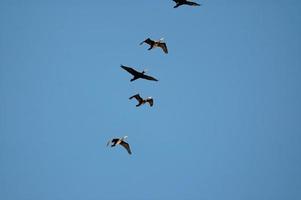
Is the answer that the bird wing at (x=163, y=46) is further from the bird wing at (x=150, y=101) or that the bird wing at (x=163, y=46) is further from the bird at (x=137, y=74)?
Answer: the bird wing at (x=150, y=101)

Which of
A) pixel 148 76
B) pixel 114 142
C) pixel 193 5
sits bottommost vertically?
pixel 114 142

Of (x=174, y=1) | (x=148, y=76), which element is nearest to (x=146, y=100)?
(x=148, y=76)

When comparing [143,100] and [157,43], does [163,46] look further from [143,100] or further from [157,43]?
[143,100]

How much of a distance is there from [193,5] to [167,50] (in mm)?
5405

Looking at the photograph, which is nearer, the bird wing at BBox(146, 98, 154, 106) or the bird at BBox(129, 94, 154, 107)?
the bird at BBox(129, 94, 154, 107)

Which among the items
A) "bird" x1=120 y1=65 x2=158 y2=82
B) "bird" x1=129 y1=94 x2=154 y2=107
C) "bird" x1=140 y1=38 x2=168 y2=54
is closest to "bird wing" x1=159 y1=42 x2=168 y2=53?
"bird" x1=140 y1=38 x2=168 y2=54

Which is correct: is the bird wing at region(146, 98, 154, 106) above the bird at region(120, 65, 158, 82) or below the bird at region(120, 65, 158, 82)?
above

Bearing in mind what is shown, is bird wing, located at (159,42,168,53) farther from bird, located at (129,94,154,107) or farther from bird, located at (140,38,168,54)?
bird, located at (129,94,154,107)

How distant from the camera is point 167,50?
72688mm

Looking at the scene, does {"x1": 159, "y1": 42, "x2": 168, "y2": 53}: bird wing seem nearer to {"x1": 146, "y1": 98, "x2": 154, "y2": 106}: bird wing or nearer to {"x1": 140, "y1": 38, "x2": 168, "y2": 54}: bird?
{"x1": 140, "y1": 38, "x2": 168, "y2": 54}: bird

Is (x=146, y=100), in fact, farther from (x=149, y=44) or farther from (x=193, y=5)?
(x=193, y=5)

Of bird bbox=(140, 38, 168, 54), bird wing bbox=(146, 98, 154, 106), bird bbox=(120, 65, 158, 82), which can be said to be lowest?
bird bbox=(120, 65, 158, 82)

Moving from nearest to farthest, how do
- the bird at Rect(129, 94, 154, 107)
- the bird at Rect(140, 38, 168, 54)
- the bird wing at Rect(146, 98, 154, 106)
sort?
1. the bird at Rect(140, 38, 168, 54)
2. the bird at Rect(129, 94, 154, 107)
3. the bird wing at Rect(146, 98, 154, 106)

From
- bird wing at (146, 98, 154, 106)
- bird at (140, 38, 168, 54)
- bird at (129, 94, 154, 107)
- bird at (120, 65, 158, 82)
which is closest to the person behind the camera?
bird at (120, 65, 158, 82)
